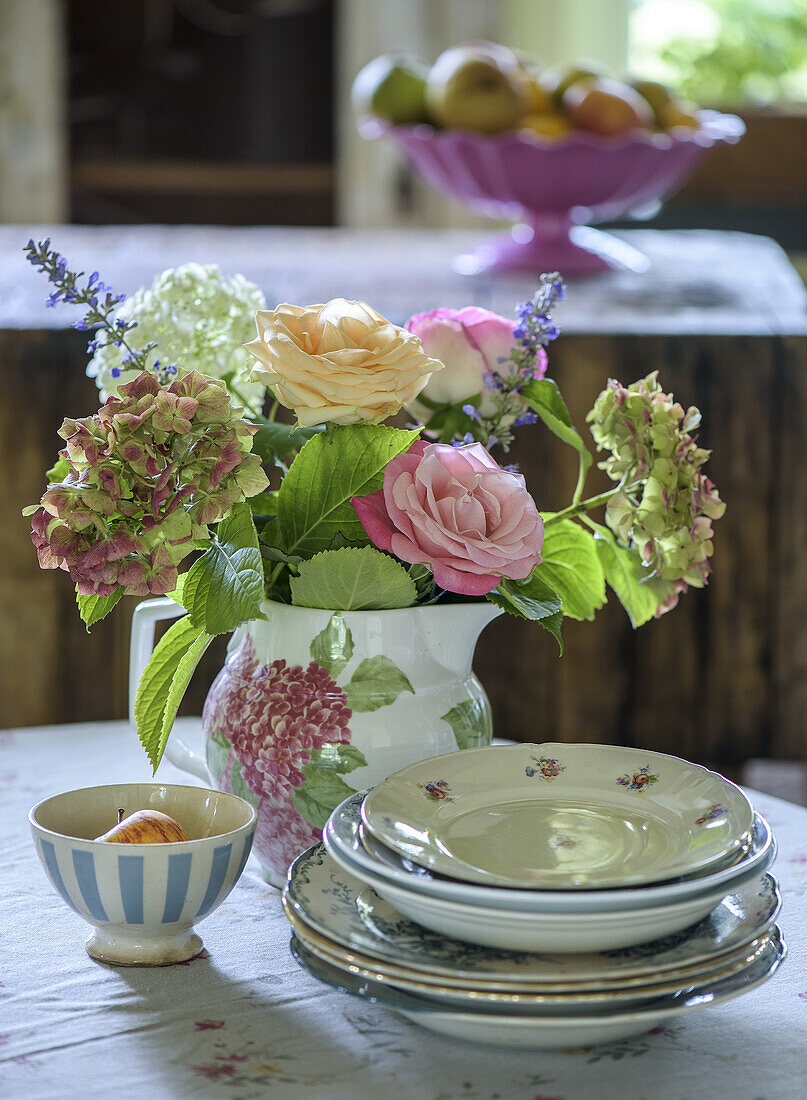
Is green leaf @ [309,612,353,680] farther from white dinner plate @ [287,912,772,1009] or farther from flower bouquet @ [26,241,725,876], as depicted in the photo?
white dinner plate @ [287,912,772,1009]

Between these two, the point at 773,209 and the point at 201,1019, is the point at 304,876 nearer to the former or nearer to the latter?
the point at 201,1019

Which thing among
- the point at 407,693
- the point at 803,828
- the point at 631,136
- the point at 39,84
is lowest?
the point at 803,828

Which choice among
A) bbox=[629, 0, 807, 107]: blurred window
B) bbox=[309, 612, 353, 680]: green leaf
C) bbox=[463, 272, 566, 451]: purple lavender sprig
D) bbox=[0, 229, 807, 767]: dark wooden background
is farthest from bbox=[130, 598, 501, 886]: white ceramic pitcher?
bbox=[629, 0, 807, 107]: blurred window

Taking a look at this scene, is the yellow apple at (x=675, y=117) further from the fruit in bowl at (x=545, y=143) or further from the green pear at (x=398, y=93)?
the green pear at (x=398, y=93)

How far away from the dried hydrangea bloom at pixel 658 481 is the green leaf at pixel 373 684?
0.13 meters

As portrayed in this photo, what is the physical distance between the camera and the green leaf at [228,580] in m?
0.55

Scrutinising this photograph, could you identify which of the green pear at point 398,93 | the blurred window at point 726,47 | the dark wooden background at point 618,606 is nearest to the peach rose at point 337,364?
the dark wooden background at point 618,606

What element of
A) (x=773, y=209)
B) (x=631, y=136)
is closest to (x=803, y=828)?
(x=631, y=136)

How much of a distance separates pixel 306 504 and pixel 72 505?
0.40ft

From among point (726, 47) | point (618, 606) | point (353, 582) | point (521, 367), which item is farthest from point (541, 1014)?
point (726, 47)

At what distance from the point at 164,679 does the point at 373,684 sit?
0.10 meters

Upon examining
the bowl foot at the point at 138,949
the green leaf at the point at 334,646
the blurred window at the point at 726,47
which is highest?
the blurred window at the point at 726,47

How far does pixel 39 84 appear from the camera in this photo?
9.21ft

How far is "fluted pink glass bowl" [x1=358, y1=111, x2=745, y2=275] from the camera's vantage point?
1.63 metres
